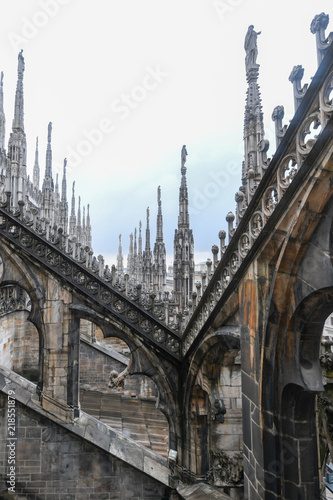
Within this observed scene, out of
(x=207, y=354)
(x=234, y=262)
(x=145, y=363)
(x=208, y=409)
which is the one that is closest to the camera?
(x=234, y=262)

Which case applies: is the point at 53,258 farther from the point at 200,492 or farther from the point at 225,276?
the point at 200,492

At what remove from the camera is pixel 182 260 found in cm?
1809

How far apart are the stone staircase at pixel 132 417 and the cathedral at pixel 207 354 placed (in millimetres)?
71

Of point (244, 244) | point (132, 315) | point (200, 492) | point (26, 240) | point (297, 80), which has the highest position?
point (297, 80)

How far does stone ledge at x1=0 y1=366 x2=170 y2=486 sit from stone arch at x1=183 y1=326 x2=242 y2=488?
0.70 metres

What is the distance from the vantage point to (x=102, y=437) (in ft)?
25.3

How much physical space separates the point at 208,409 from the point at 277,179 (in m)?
5.57

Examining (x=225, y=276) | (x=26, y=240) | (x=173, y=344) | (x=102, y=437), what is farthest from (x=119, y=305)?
(x=225, y=276)

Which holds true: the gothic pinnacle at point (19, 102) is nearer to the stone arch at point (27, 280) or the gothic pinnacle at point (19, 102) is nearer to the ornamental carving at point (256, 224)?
the stone arch at point (27, 280)

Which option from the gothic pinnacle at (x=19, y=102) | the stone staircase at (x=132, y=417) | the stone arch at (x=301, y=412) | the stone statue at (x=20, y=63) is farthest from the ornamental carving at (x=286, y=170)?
the stone statue at (x=20, y=63)

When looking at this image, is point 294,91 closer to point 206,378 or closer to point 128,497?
point 206,378

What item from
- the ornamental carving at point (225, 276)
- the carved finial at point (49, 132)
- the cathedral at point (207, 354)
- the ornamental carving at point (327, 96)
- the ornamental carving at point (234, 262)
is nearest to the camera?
the ornamental carving at point (327, 96)

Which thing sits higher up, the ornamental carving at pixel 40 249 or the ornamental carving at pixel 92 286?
the ornamental carving at pixel 40 249

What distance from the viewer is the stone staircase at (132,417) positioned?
1015 cm
